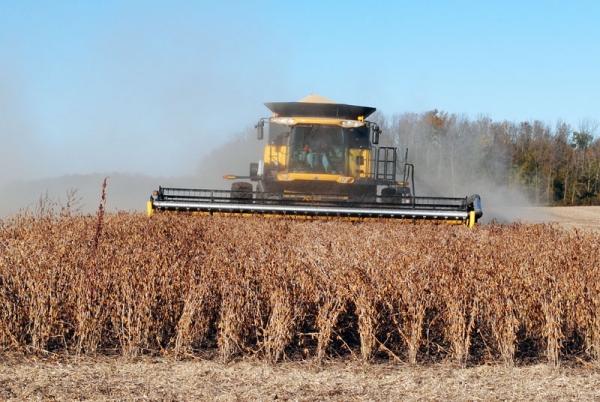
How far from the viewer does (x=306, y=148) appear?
14125 millimetres

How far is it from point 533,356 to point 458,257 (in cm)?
199

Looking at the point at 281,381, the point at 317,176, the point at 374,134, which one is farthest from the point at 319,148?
the point at 281,381

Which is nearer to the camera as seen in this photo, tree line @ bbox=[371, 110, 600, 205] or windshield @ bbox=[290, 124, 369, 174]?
windshield @ bbox=[290, 124, 369, 174]

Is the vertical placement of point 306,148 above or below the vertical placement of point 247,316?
above

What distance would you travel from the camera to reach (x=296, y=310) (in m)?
5.57

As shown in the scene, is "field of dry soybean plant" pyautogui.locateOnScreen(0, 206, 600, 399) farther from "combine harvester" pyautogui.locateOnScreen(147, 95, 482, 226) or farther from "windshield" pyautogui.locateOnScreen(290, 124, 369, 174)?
"windshield" pyautogui.locateOnScreen(290, 124, 369, 174)

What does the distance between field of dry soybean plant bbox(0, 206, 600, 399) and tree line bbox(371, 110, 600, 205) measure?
1447 inches

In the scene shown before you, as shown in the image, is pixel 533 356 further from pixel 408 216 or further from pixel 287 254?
pixel 408 216

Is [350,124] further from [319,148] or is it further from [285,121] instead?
[285,121]

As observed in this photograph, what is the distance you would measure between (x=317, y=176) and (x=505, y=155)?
41097 mm

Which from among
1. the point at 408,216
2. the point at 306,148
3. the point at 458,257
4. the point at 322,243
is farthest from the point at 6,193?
the point at 458,257

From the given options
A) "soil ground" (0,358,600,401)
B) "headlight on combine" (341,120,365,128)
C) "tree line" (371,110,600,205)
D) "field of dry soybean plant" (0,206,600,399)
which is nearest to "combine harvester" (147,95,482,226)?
"headlight on combine" (341,120,365,128)

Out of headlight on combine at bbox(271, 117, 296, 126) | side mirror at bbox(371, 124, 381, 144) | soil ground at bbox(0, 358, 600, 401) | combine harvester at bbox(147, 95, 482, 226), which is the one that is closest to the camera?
soil ground at bbox(0, 358, 600, 401)

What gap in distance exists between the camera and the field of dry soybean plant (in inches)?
213
